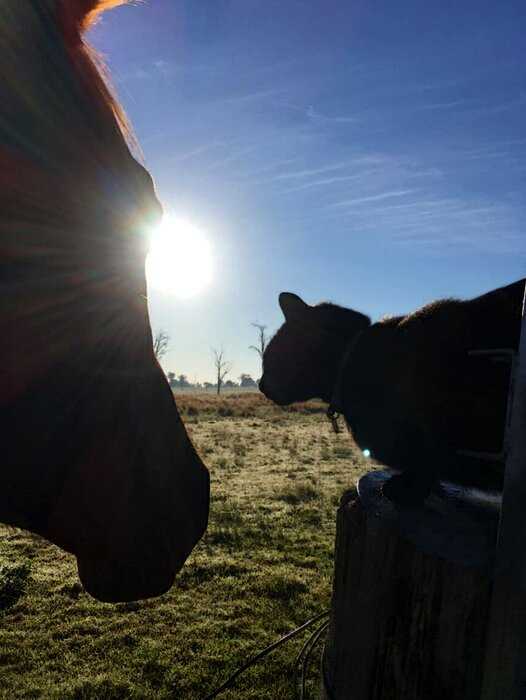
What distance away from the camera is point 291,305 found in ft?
14.1

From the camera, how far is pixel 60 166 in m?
0.80

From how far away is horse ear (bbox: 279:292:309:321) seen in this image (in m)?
4.24

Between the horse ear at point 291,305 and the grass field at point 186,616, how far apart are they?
2773mm

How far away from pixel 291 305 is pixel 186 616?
9.95ft

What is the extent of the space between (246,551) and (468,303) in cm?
505

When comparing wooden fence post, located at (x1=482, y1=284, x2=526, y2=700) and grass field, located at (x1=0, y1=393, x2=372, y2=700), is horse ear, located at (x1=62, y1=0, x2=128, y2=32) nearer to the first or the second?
wooden fence post, located at (x1=482, y1=284, x2=526, y2=700)

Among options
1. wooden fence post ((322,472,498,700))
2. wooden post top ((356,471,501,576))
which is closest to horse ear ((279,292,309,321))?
wooden post top ((356,471,501,576))

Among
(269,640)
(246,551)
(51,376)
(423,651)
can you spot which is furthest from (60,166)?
(246,551)

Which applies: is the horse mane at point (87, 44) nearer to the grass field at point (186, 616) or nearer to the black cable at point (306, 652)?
Answer: the black cable at point (306, 652)

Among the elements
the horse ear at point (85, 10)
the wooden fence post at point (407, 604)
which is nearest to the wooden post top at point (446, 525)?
the wooden fence post at point (407, 604)

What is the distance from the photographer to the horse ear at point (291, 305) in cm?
424

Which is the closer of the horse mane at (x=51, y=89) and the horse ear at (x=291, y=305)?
the horse mane at (x=51, y=89)

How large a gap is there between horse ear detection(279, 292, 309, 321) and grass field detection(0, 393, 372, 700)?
2.77 meters

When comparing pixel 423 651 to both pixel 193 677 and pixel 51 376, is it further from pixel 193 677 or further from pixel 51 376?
pixel 193 677
